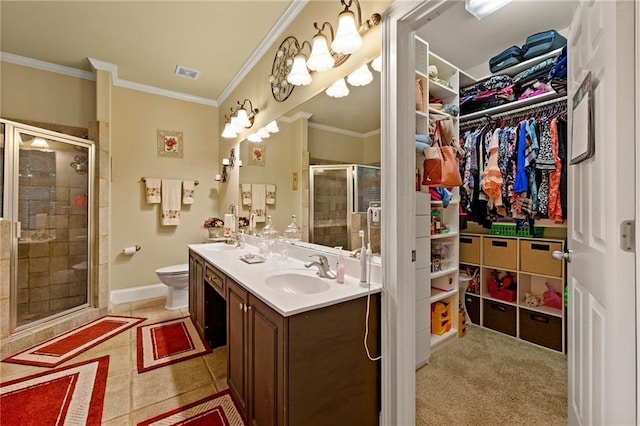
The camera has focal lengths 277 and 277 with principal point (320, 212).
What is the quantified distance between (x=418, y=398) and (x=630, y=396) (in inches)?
47.7

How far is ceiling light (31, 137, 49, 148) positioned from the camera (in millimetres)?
2693

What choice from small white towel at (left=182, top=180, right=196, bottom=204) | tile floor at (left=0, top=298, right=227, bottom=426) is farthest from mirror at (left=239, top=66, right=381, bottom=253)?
small white towel at (left=182, top=180, right=196, bottom=204)

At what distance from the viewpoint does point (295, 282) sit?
1.70 meters

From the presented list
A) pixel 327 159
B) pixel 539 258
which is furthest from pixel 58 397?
pixel 539 258

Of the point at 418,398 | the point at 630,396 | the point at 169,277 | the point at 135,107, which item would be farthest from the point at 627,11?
the point at 135,107

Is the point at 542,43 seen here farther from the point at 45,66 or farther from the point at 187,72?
the point at 45,66

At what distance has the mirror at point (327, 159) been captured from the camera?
1.59 metres

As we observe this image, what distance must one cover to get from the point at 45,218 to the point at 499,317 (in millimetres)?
4561

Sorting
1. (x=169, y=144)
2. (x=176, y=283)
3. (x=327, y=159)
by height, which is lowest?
(x=176, y=283)

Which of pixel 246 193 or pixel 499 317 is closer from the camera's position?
pixel 499 317

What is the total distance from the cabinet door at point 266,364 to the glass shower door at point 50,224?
8.42 ft

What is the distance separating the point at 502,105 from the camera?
2428 mm

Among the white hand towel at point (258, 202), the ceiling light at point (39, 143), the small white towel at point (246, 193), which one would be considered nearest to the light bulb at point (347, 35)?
the white hand towel at point (258, 202)

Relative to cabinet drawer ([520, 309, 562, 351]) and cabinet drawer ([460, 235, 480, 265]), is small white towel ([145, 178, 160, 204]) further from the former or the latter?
cabinet drawer ([520, 309, 562, 351])
